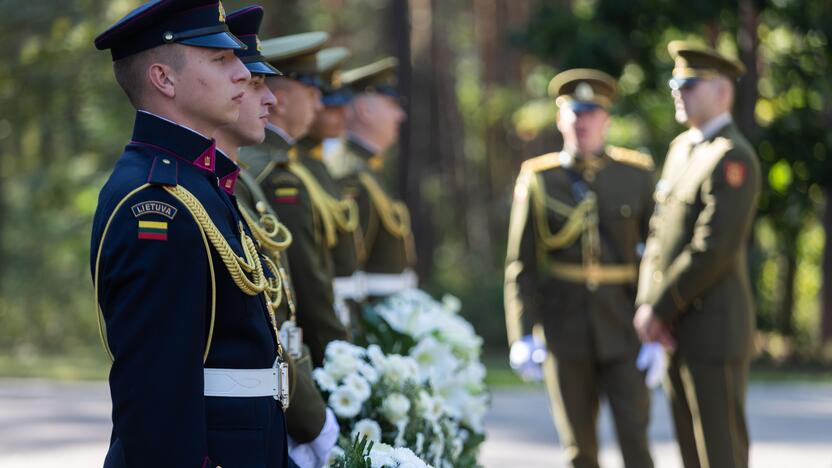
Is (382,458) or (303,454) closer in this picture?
(382,458)

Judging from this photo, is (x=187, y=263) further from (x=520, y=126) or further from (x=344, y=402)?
(x=520, y=126)

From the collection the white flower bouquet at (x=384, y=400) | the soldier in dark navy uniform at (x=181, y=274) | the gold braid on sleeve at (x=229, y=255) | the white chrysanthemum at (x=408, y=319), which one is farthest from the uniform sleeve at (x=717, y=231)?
the gold braid on sleeve at (x=229, y=255)

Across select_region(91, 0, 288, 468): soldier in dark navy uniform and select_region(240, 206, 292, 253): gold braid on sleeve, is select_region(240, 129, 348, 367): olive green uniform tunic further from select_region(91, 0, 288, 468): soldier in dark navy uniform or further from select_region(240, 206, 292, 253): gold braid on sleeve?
select_region(91, 0, 288, 468): soldier in dark navy uniform

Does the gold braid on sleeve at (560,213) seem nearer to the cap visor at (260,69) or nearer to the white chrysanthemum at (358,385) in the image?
the white chrysanthemum at (358,385)

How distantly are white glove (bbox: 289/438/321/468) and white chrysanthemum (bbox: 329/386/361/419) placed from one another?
83cm

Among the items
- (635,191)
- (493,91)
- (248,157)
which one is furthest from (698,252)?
(493,91)

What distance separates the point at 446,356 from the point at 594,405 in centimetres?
151

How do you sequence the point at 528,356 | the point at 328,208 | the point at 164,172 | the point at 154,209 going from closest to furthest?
the point at 154,209 < the point at 164,172 < the point at 328,208 < the point at 528,356

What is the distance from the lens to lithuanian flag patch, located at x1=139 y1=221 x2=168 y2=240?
9.53ft

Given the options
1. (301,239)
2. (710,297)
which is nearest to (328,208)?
(301,239)

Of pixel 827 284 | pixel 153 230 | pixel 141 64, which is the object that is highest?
pixel 141 64

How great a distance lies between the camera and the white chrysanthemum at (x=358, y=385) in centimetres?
501

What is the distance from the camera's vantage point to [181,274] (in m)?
2.91

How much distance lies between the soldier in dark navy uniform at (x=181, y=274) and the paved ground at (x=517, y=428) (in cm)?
653
